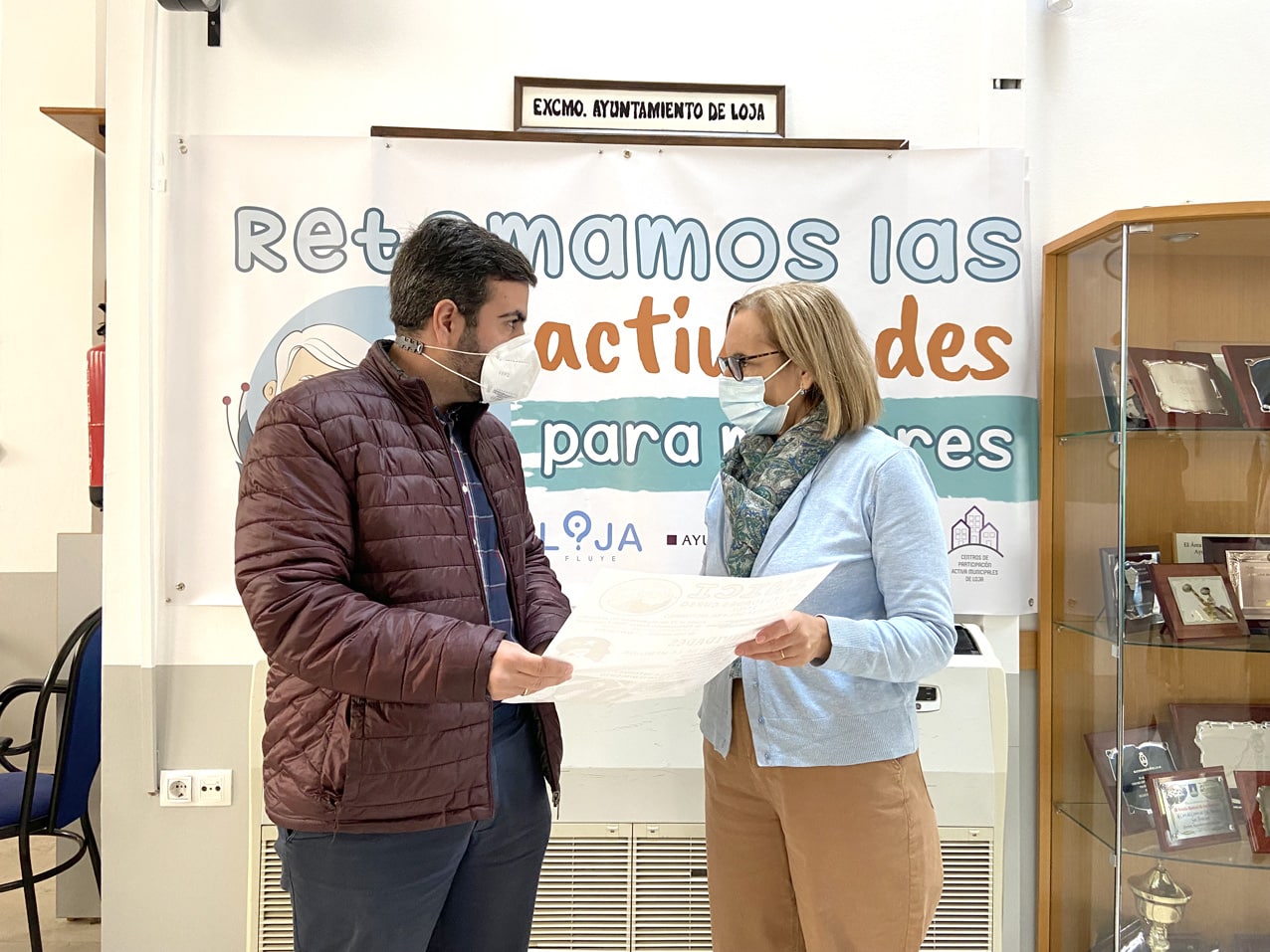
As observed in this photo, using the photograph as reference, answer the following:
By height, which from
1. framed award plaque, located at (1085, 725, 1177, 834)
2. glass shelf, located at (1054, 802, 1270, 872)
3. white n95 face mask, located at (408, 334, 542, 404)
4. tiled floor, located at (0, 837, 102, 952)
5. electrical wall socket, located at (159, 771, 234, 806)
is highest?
white n95 face mask, located at (408, 334, 542, 404)

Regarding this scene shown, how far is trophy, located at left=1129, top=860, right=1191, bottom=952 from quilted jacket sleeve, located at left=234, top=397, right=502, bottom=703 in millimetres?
1731

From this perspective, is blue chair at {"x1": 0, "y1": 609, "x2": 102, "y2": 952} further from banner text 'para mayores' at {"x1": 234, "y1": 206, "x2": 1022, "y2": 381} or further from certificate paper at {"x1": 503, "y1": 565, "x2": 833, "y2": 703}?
certificate paper at {"x1": 503, "y1": 565, "x2": 833, "y2": 703}

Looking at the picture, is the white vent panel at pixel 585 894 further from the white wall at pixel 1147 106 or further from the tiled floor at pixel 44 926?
the white wall at pixel 1147 106

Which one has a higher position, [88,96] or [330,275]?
[88,96]

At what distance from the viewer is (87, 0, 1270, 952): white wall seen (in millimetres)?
2291

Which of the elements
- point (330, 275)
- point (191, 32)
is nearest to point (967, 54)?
point (330, 275)

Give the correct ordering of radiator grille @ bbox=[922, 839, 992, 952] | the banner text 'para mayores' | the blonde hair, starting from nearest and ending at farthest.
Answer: the blonde hair → radiator grille @ bbox=[922, 839, 992, 952] → the banner text 'para mayores'

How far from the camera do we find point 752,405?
66.4 inches

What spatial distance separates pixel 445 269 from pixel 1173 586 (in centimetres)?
175

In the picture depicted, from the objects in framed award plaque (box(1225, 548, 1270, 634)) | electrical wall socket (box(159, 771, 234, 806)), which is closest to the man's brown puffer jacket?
electrical wall socket (box(159, 771, 234, 806))

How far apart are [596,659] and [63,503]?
3.39 metres

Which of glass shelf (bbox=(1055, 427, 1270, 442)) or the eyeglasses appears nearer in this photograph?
the eyeglasses

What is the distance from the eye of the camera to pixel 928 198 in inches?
91.9

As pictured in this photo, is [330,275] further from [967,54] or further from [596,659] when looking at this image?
[967,54]
